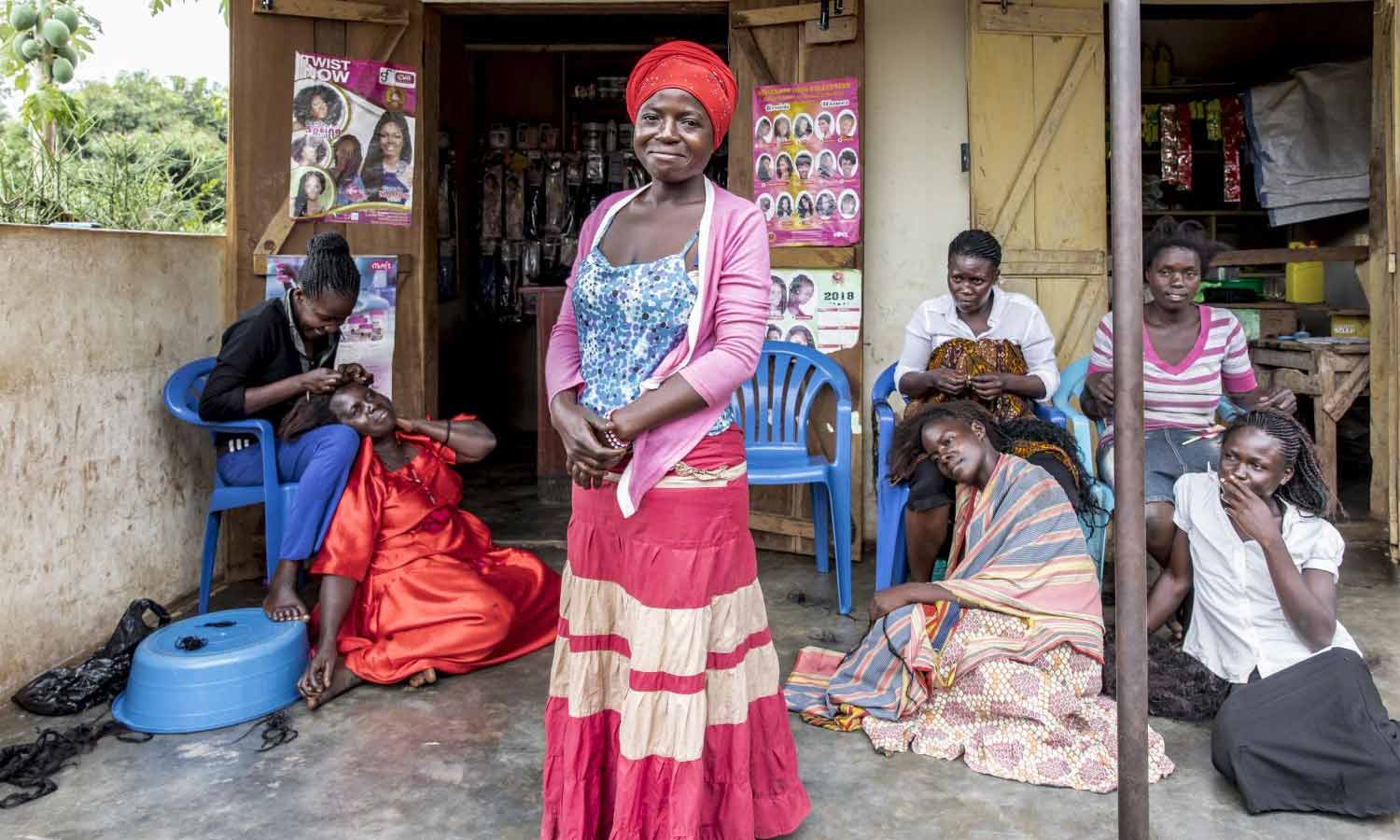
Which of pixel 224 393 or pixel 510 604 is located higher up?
pixel 224 393

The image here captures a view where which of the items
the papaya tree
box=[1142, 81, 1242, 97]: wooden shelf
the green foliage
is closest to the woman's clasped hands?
the green foliage

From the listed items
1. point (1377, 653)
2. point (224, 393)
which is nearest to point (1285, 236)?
point (1377, 653)

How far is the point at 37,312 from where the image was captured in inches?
138

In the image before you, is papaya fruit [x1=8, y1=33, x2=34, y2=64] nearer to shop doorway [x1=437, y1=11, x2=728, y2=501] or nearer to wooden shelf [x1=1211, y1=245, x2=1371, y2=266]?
shop doorway [x1=437, y1=11, x2=728, y2=501]

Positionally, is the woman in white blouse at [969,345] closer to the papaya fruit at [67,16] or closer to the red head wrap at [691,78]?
the red head wrap at [691,78]

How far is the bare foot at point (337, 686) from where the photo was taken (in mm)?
3234

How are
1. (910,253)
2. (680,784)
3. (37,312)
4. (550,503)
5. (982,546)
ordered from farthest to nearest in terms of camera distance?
1. (550,503)
2. (910,253)
3. (37,312)
4. (982,546)
5. (680,784)

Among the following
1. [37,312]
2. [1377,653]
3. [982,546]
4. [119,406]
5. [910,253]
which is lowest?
[1377,653]

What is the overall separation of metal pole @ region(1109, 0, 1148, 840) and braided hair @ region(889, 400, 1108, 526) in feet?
5.63

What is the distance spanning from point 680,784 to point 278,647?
160 cm

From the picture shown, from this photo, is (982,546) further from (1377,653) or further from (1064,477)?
(1377,653)

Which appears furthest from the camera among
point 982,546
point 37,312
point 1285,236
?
point 1285,236

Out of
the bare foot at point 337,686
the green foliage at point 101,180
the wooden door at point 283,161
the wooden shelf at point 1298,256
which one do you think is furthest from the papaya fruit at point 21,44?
the wooden shelf at point 1298,256

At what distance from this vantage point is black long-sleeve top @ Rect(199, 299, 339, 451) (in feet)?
12.3
